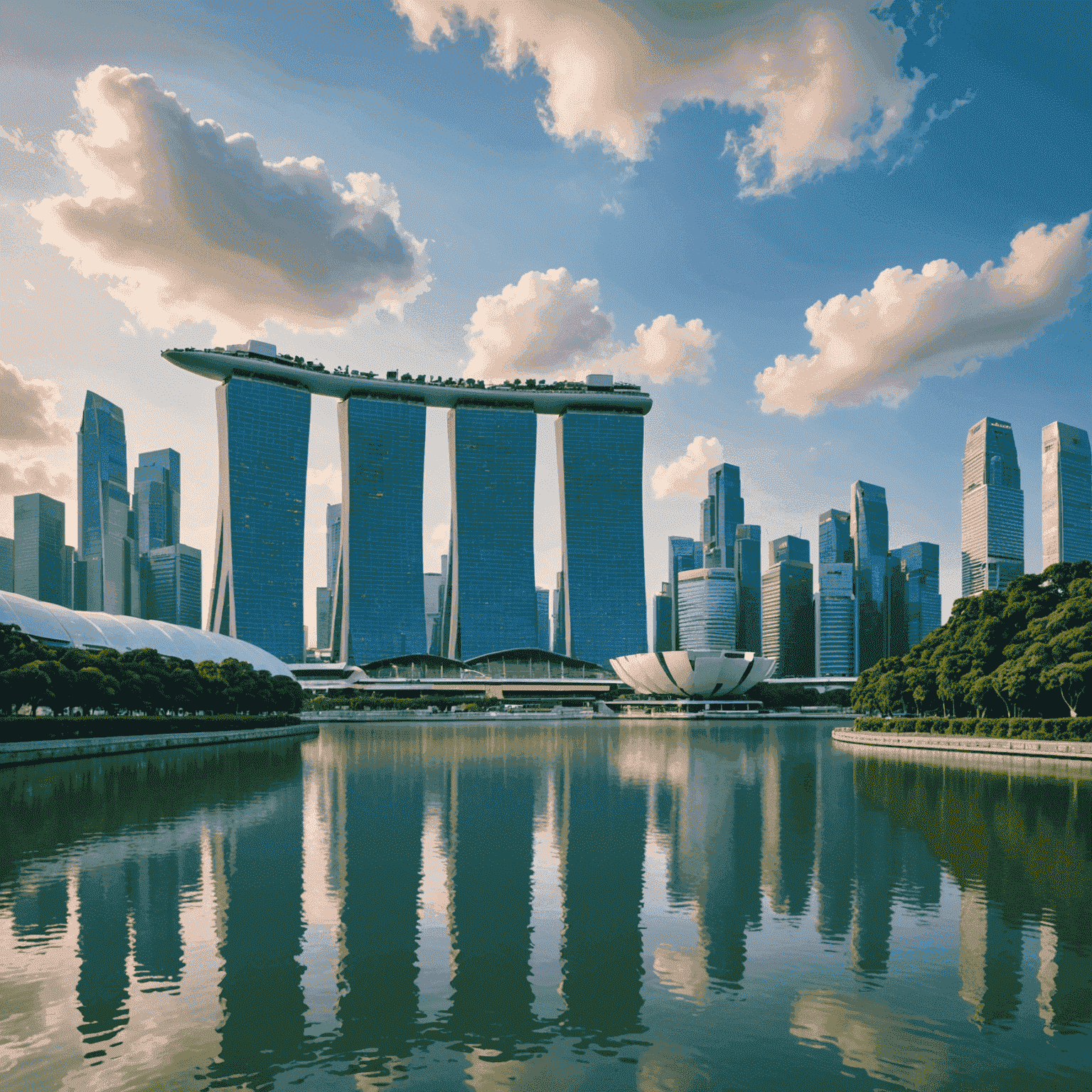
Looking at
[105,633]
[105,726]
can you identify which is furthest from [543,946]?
[105,633]

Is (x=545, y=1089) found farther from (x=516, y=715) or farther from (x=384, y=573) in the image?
(x=384, y=573)

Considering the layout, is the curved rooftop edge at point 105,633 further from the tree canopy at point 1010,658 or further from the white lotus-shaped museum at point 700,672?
the white lotus-shaped museum at point 700,672

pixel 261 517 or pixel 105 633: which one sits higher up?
pixel 261 517

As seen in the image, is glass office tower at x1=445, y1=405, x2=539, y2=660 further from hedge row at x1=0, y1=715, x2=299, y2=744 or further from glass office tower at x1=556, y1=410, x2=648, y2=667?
hedge row at x1=0, y1=715, x2=299, y2=744

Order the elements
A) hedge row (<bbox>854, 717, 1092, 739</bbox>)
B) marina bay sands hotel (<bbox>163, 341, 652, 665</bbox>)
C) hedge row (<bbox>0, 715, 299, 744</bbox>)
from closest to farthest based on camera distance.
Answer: hedge row (<bbox>0, 715, 299, 744</bbox>) → hedge row (<bbox>854, 717, 1092, 739</bbox>) → marina bay sands hotel (<bbox>163, 341, 652, 665</bbox>)

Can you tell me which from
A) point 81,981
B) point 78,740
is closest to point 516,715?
point 78,740

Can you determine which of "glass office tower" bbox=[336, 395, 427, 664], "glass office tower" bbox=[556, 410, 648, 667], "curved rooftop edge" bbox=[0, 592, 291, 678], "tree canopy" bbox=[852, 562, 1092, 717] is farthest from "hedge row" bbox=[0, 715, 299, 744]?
"glass office tower" bbox=[556, 410, 648, 667]

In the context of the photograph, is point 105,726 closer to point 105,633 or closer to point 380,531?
point 105,633
